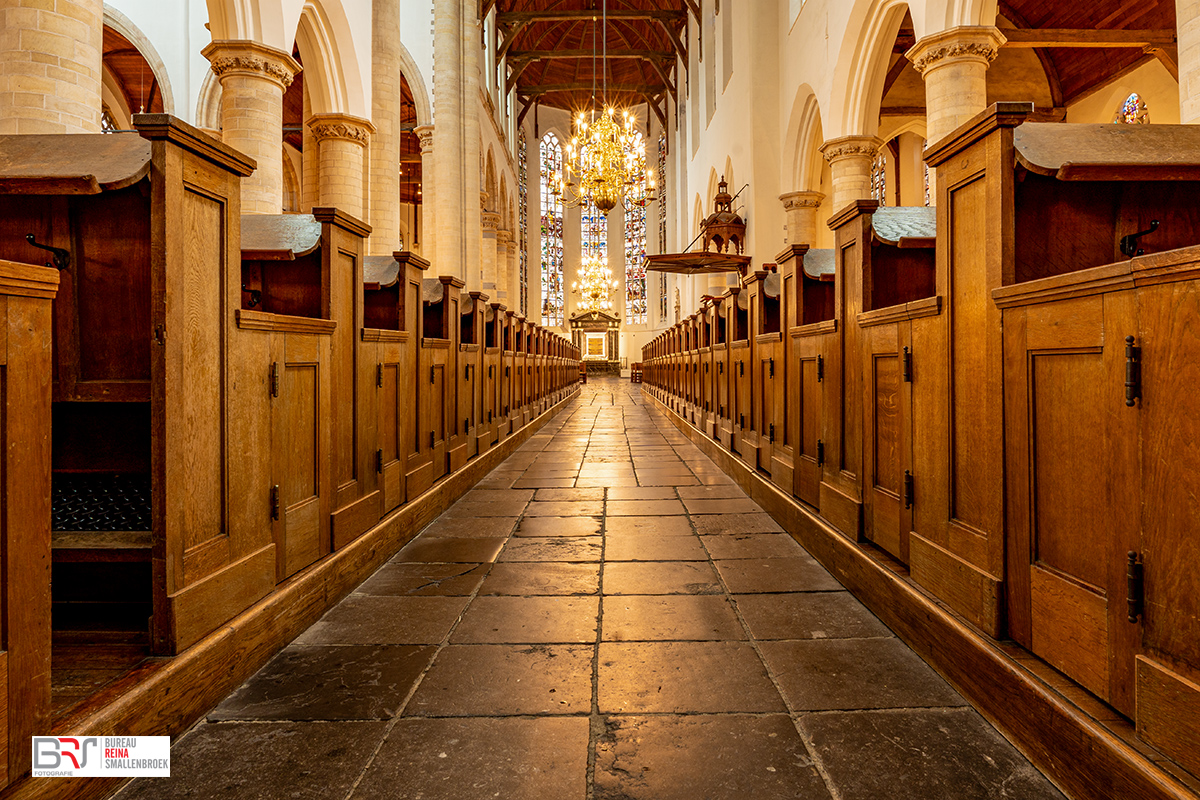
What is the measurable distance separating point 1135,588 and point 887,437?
111 centimetres

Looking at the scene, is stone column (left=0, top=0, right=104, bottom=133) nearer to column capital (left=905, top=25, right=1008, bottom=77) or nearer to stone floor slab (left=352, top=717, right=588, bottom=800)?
stone floor slab (left=352, top=717, right=588, bottom=800)

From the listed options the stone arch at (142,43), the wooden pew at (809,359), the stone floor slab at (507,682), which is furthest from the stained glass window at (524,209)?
the stone floor slab at (507,682)

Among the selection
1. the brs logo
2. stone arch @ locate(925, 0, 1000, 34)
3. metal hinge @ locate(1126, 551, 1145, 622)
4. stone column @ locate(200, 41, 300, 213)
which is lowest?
the brs logo

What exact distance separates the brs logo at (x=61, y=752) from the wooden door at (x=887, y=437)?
82.9 inches

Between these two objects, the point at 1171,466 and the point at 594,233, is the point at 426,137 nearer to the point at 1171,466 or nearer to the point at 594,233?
the point at 1171,466

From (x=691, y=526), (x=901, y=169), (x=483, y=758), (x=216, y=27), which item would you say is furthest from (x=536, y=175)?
(x=483, y=758)

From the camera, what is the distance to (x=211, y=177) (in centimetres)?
167

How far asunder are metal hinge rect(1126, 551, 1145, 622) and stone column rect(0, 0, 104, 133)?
468 centimetres

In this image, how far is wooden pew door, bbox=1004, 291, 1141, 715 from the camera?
117 centimetres

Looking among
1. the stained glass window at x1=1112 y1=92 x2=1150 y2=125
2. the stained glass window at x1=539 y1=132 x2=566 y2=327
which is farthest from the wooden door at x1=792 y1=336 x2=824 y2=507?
the stained glass window at x1=539 y1=132 x2=566 y2=327

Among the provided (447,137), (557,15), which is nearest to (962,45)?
(447,137)

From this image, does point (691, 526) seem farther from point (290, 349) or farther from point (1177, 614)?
point (1177, 614)

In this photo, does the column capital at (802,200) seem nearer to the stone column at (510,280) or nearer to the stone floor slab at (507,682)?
the stone column at (510,280)

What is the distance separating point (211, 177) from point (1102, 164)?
2142 mm
